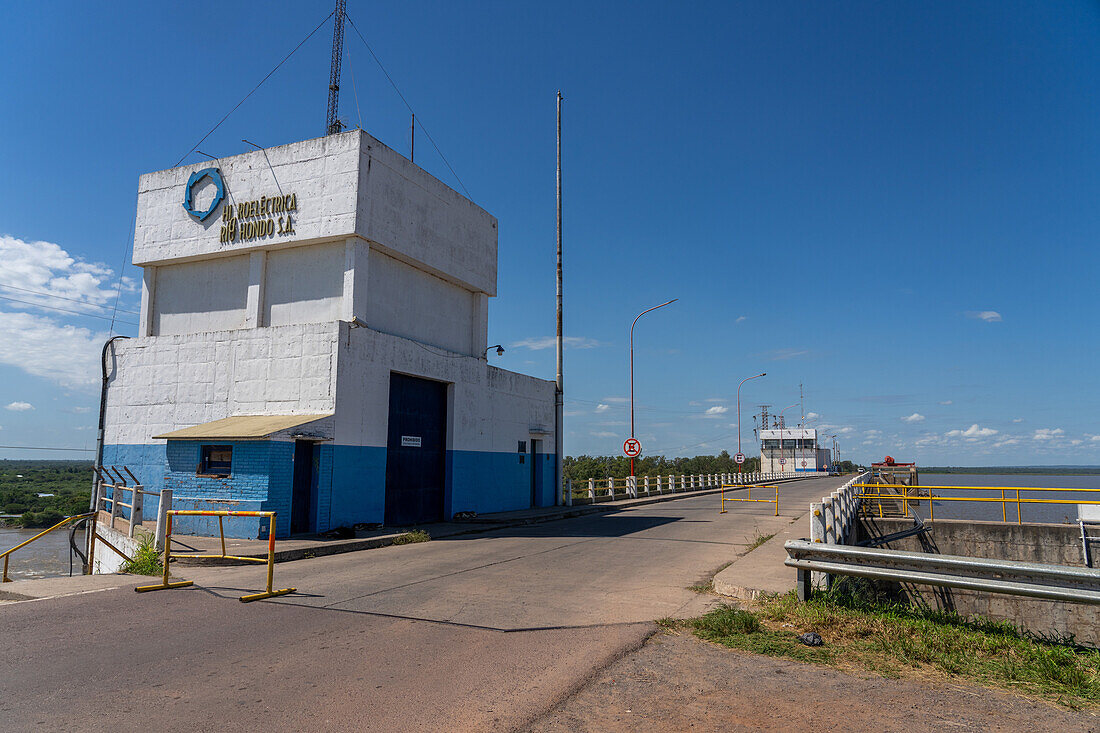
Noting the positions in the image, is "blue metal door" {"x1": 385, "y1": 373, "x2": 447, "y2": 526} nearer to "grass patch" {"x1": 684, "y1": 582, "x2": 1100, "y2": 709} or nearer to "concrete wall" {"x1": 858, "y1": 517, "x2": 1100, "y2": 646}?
"grass patch" {"x1": 684, "y1": 582, "x2": 1100, "y2": 709}

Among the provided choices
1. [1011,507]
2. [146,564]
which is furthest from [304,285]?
[1011,507]

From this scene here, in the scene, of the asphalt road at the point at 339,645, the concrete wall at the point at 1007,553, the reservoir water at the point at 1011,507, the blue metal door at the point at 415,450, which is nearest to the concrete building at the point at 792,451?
the reservoir water at the point at 1011,507

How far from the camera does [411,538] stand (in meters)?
16.1

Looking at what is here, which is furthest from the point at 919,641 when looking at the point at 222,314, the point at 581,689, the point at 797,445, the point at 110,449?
the point at 797,445

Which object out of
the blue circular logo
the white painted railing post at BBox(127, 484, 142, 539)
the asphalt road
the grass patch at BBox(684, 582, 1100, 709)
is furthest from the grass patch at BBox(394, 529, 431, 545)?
the blue circular logo

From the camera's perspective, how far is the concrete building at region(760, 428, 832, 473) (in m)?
104

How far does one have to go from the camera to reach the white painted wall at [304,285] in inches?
732

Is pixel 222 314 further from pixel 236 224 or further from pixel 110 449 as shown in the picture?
pixel 110 449

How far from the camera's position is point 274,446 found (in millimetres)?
15508

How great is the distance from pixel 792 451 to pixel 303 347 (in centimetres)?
9927

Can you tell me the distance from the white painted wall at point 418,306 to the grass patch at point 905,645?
14.2 meters

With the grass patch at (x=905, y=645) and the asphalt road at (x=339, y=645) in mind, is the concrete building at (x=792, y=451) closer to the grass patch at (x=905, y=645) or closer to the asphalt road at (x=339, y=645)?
the asphalt road at (x=339, y=645)

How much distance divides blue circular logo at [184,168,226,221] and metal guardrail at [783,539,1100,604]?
18894mm

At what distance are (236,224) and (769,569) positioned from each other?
1721 centimetres
